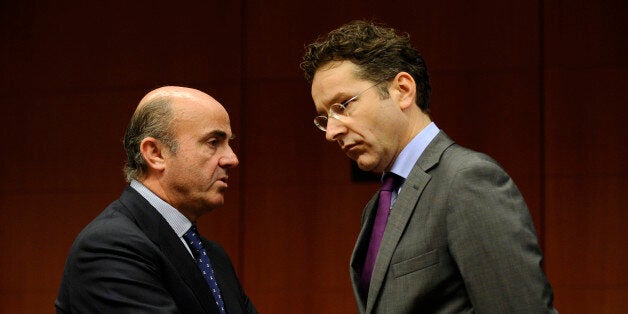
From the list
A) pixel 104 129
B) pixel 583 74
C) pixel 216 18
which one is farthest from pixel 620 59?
pixel 104 129

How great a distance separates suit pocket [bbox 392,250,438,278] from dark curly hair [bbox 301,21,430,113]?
393mm

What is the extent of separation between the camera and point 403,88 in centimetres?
169

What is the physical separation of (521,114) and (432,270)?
→ 2.24m

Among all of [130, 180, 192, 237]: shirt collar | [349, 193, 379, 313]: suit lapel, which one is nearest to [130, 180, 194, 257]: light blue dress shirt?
[130, 180, 192, 237]: shirt collar

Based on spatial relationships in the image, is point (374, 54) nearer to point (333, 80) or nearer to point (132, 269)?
point (333, 80)

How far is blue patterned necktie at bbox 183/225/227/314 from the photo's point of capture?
181cm

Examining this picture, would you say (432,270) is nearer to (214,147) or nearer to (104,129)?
(214,147)

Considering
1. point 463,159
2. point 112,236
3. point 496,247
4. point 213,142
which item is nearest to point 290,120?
point 213,142

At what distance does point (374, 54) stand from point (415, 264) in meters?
0.49

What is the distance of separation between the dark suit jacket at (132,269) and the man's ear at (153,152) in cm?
9

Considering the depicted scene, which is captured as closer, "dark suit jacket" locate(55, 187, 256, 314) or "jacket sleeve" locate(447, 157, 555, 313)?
"jacket sleeve" locate(447, 157, 555, 313)

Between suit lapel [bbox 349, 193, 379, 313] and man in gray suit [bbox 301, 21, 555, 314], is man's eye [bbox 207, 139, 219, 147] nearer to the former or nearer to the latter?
man in gray suit [bbox 301, 21, 555, 314]

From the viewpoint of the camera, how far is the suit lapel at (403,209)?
1.53 metres

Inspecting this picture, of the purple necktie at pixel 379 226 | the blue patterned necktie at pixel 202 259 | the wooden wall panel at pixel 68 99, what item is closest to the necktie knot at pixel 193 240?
the blue patterned necktie at pixel 202 259
